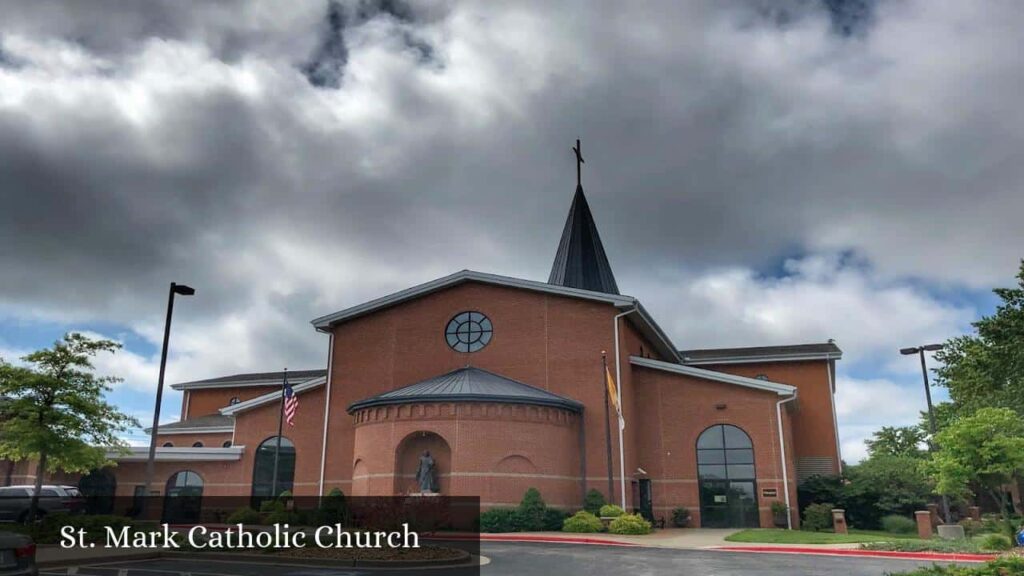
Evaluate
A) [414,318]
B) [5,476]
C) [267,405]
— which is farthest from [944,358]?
[5,476]

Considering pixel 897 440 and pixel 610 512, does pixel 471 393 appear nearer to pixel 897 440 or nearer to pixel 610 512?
pixel 610 512

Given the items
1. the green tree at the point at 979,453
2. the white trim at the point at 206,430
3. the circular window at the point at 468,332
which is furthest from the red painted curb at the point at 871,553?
the white trim at the point at 206,430

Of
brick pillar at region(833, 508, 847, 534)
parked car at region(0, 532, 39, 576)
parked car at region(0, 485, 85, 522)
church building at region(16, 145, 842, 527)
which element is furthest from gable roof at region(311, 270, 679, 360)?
parked car at region(0, 532, 39, 576)

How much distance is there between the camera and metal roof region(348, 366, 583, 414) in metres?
30.3

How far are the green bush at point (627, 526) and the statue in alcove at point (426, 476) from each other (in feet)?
23.2

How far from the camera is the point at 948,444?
25.5 m

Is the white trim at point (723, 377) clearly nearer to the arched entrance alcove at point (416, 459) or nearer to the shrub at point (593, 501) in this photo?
the shrub at point (593, 501)

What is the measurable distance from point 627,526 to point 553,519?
→ 3172 mm

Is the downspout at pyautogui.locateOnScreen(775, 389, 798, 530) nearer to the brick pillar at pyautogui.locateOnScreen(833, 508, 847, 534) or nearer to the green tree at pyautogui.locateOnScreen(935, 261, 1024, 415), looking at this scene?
the brick pillar at pyautogui.locateOnScreen(833, 508, 847, 534)

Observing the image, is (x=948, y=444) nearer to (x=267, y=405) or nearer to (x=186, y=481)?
(x=267, y=405)

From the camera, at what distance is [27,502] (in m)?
26.7

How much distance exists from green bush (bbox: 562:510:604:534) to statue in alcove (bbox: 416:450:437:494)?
541 centimetres

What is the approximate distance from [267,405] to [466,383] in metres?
14.6

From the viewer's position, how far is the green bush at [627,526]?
88.4 feet
